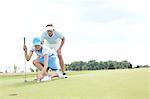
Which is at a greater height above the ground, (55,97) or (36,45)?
(36,45)

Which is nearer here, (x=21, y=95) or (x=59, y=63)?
(x=21, y=95)

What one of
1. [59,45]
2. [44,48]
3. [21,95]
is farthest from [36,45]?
[21,95]

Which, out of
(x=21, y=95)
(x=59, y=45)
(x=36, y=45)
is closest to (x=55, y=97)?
(x=21, y=95)

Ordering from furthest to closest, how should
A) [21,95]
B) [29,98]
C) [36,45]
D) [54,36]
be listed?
[54,36] < [36,45] < [21,95] < [29,98]

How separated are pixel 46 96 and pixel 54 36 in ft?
17.7

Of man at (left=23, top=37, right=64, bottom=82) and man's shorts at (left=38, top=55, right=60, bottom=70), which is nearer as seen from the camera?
man at (left=23, top=37, right=64, bottom=82)

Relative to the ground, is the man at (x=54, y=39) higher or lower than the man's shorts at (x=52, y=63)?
higher

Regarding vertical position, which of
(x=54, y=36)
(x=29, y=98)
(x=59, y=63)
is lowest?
(x=29, y=98)

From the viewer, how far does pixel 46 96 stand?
909 cm

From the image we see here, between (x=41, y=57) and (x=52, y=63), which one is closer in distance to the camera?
(x=41, y=57)

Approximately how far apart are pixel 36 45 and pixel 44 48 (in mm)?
371

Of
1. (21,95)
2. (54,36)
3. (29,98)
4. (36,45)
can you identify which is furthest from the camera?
(54,36)

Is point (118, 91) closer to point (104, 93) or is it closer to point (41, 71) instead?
point (104, 93)

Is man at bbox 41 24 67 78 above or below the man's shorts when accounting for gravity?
above
